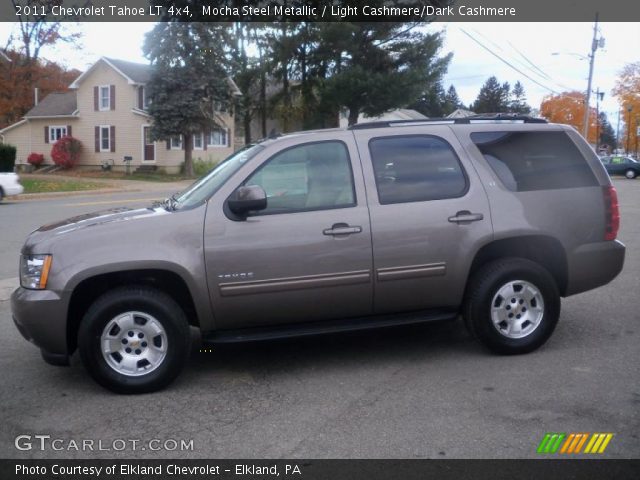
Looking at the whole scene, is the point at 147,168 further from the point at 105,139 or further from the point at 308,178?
the point at 308,178

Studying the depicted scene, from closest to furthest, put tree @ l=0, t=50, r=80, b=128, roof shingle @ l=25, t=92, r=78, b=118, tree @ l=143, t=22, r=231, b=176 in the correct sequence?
tree @ l=143, t=22, r=231, b=176
roof shingle @ l=25, t=92, r=78, b=118
tree @ l=0, t=50, r=80, b=128

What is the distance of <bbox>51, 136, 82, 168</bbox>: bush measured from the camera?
4312 cm

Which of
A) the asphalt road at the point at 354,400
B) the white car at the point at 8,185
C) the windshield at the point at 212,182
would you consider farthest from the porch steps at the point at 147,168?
the windshield at the point at 212,182

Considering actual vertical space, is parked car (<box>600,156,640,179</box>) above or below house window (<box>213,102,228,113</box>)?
below

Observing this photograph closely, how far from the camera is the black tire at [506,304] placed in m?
5.77

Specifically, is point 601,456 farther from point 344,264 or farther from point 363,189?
point 363,189

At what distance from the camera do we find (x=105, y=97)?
43.5m

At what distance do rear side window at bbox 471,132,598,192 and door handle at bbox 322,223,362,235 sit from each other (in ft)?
4.62

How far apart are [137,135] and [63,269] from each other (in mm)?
39009

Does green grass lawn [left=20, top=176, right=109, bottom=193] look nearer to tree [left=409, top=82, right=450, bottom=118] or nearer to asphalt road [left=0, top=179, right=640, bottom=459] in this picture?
tree [left=409, top=82, right=450, bottom=118]

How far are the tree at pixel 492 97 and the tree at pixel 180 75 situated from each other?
32317mm

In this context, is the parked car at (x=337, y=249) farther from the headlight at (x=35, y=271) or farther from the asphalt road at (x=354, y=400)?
the asphalt road at (x=354, y=400)

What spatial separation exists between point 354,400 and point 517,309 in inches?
69.0

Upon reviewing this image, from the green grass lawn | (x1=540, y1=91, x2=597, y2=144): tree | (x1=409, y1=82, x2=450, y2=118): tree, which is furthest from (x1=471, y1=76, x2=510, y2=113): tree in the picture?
the green grass lawn
